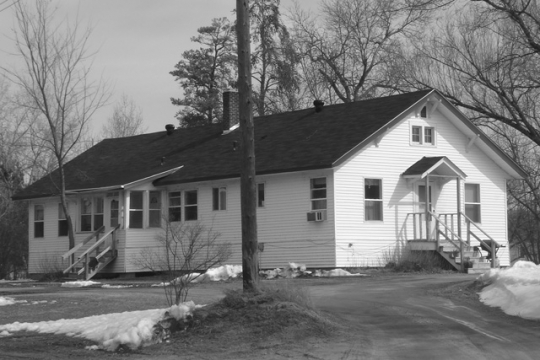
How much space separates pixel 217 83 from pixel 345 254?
101 ft

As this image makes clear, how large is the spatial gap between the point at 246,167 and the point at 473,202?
20.3 metres

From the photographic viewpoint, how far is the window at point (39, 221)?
125 feet

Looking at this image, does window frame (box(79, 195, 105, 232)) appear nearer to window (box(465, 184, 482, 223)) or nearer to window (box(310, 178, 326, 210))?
window (box(310, 178, 326, 210))

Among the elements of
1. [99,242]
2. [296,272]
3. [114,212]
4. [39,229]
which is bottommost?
[296,272]

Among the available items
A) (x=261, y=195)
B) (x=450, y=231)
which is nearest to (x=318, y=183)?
(x=261, y=195)

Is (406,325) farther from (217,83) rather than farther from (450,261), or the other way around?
(217,83)

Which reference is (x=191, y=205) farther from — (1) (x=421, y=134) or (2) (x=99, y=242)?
(1) (x=421, y=134)

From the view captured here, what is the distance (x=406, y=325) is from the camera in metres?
14.0

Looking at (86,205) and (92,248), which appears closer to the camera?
(92,248)

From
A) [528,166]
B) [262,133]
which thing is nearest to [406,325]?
[262,133]

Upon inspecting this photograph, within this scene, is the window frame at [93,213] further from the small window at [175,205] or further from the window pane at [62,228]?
the small window at [175,205]

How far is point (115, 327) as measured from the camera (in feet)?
43.9

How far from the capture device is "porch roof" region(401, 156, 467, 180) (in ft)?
98.8

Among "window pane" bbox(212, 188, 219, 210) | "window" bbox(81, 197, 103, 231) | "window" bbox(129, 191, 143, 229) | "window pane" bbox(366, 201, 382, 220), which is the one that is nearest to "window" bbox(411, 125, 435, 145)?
Result: "window pane" bbox(366, 201, 382, 220)
